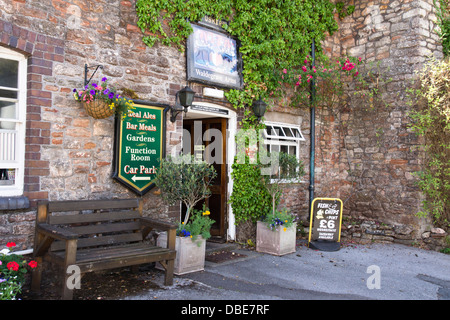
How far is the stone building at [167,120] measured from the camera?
14.2ft

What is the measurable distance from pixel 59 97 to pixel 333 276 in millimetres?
4202

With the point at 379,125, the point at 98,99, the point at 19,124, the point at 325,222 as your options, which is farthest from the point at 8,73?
the point at 379,125

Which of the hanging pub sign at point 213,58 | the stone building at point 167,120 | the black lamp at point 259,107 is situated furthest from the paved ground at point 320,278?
the hanging pub sign at point 213,58

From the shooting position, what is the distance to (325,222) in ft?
22.5

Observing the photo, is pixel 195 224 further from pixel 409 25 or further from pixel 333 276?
pixel 409 25

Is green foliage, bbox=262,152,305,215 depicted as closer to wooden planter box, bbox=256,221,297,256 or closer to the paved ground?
wooden planter box, bbox=256,221,297,256

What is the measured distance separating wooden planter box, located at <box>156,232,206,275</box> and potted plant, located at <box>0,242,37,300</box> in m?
1.67

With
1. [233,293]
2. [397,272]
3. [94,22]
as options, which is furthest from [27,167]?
[397,272]

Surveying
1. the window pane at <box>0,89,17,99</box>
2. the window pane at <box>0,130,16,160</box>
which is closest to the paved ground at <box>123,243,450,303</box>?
the window pane at <box>0,130,16,160</box>

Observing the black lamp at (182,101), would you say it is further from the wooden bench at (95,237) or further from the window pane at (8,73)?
the window pane at (8,73)

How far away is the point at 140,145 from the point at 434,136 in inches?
223

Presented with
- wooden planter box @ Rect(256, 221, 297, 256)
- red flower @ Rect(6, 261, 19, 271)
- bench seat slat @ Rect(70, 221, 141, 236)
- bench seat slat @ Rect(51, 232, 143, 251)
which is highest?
bench seat slat @ Rect(70, 221, 141, 236)

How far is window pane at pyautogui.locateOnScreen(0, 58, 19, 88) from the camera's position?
4.28 metres

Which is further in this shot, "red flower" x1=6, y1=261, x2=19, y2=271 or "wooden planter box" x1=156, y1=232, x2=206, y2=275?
"wooden planter box" x1=156, y1=232, x2=206, y2=275
